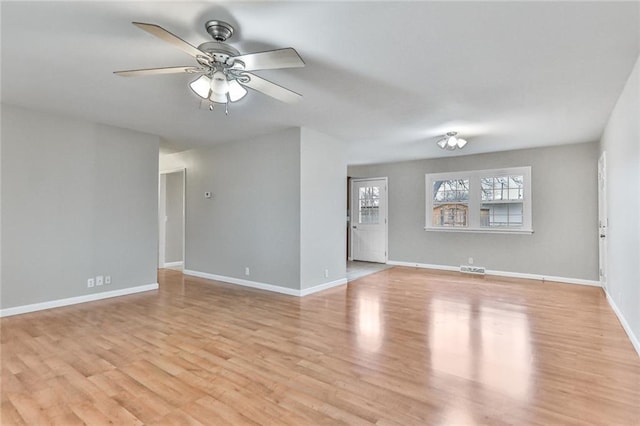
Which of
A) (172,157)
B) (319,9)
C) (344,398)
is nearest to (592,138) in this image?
(319,9)

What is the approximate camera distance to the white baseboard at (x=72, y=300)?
3841mm

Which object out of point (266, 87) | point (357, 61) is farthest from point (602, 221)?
point (266, 87)

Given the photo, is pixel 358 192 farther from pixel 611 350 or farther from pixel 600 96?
pixel 611 350

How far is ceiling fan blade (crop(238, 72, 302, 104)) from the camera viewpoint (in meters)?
2.54

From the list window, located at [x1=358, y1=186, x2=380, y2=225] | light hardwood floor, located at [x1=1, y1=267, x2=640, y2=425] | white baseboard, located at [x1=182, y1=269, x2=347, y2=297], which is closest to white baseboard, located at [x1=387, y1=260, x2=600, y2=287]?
window, located at [x1=358, y1=186, x2=380, y2=225]

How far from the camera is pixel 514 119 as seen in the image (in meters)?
4.34

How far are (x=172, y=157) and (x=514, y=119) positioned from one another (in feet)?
20.2

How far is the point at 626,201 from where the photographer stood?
10.3ft

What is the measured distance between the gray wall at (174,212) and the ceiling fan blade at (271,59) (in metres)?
6.00

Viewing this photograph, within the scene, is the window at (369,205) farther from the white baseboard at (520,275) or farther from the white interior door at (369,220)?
the white baseboard at (520,275)

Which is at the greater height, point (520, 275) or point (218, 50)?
point (218, 50)

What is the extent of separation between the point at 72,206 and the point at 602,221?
7.56 metres

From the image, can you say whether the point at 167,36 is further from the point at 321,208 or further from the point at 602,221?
the point at 602,221

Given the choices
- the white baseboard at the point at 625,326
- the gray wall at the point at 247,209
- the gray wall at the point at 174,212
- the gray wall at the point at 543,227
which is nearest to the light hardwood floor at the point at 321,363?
the white baseboard at the point at 625,326
